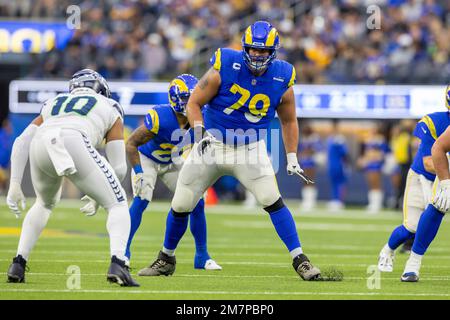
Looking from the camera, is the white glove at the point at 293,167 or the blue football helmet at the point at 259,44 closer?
the blue football helmet at the point at 259,44

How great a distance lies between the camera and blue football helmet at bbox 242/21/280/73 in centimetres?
770

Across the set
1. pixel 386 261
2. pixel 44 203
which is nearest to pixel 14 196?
pixel 44 203

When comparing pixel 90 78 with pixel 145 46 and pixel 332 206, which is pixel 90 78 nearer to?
pixel 332 206

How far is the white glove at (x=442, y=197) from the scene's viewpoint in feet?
24.0

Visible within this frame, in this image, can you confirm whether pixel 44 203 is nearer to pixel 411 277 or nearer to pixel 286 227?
pixel 286 227

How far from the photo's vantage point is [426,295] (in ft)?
22.4

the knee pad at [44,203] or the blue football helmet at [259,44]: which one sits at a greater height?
the blue football helmet at [259,44]

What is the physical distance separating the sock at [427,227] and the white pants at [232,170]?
1156 mm

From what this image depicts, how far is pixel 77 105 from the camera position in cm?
712

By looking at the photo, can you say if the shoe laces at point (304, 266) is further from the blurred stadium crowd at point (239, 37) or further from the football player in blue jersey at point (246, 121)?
the blurred stadium crowd at point (239, 37)

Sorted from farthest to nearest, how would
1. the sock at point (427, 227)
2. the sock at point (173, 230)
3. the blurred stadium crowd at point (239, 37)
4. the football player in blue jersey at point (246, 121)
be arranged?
the blurred stadium crowd at point (239, 37) < the sock at point (173, 230) < the football player in blue jersey at point (246, 121) < the sock at point (427, 227)

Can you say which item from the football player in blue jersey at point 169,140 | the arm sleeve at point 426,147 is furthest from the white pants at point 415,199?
the football player in blue jersey at point 169,140

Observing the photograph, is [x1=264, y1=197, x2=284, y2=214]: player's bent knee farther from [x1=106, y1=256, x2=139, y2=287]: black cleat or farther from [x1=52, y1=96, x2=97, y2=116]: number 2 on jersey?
[x1=52, y1=96, x2=97, y2=116]: number 2 on jersey

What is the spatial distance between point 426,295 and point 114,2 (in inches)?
721
